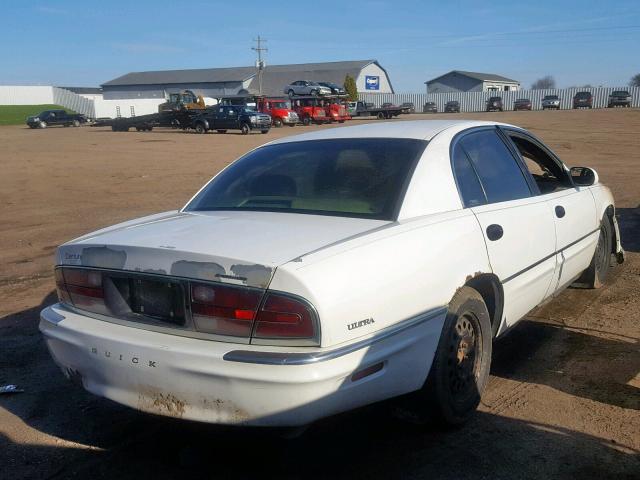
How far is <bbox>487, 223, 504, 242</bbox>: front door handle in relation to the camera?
3750mm

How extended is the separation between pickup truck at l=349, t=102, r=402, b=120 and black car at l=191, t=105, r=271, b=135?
56.1ft

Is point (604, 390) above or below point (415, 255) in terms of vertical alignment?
below

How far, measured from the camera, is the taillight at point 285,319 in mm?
2697

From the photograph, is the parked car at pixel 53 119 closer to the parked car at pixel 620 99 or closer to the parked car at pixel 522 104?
the parked car at pixel 522 104

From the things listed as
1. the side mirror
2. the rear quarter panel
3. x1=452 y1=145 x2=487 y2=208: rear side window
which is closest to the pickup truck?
the side mirror

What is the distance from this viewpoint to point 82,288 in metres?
3.27

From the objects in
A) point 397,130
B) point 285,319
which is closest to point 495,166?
point 397,130

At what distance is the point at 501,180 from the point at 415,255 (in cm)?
143

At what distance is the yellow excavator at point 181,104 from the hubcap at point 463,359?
39590mm

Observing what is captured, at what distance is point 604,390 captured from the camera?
3994 millimetres

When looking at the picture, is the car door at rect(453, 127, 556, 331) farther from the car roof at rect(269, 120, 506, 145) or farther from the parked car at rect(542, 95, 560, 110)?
the parked car at rect(542, 95, 560, 110)

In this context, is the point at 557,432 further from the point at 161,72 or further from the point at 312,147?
the point at 161,72

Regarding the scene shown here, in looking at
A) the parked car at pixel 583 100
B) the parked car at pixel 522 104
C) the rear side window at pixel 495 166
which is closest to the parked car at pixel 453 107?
the parked car at pixel 522 104

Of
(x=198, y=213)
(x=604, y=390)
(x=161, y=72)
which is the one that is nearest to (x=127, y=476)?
(x=198, y=213)
